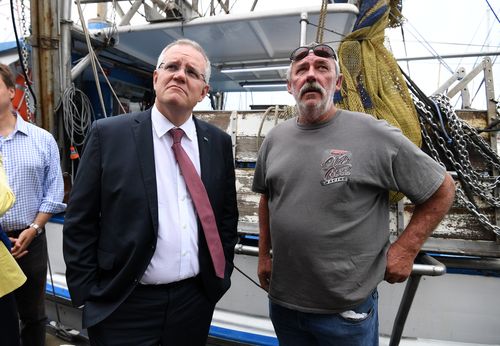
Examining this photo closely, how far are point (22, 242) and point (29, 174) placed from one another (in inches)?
16.6

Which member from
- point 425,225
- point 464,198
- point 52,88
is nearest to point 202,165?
point 425,225

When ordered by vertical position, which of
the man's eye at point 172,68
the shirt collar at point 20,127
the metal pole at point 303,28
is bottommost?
the shirt collar at point 20,127

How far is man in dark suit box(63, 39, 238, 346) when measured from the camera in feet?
4.56

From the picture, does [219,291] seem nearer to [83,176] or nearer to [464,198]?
[83,176]

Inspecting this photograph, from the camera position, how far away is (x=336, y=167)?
1433 millimetres

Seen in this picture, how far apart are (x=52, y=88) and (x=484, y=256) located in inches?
155

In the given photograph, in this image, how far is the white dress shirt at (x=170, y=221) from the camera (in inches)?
56.0

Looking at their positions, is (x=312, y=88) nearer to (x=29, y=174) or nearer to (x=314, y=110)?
(x=314, y=110)

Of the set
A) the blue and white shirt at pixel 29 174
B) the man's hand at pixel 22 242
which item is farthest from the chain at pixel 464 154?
the man's hand at pixel 22 242

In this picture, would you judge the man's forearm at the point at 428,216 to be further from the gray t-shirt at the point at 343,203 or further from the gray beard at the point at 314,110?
the gray beard at the point at 314,110

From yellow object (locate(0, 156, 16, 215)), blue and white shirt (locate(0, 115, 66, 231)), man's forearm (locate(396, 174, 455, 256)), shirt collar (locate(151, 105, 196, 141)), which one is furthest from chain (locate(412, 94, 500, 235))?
blue and white shirt (locate(0, 115, 66, 231))

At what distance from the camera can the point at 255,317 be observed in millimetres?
2494

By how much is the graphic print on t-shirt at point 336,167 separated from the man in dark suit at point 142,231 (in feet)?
1.81

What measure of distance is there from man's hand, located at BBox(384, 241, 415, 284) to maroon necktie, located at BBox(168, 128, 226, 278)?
0.76m
